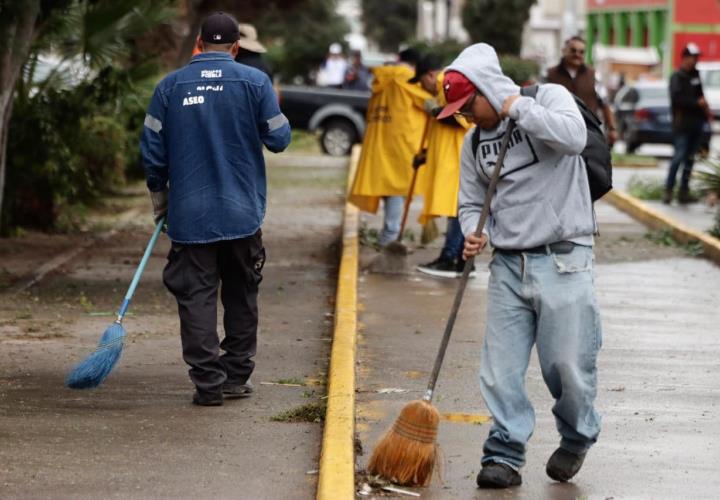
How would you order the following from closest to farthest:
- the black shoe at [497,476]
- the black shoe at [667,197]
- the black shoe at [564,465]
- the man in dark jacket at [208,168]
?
the black shoe at [497,476], the black shoe at [564,465], the man in dark jacket at [208,168], the black shoe at [667,197]

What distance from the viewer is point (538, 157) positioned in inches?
235

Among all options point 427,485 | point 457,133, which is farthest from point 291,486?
point 457,133

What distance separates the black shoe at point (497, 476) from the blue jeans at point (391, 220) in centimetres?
740

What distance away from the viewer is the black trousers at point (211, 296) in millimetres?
7453

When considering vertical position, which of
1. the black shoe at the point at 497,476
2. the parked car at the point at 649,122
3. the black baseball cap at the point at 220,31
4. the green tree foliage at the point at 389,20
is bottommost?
the green tree foliage at the point at 389,20

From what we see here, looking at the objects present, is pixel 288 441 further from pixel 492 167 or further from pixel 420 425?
pixel 492 167

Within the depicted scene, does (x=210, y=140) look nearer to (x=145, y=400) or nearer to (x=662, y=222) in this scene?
(x=145, y=400)

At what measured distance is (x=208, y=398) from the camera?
24.4ft

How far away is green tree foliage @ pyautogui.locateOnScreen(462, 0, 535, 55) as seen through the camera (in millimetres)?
34844

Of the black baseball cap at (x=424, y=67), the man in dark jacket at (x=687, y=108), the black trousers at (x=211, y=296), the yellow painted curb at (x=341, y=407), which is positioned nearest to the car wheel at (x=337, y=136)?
the man in dark jacket at (x=687, y=108)

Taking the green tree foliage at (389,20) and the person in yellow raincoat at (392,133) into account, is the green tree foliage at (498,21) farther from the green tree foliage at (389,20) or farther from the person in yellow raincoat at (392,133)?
the green tree foliage at (389,20)

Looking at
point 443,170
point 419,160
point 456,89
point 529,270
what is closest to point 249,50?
point 443,170

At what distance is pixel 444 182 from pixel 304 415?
501 cm

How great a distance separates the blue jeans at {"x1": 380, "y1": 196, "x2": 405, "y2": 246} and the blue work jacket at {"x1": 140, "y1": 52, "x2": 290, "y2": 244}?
594cm
